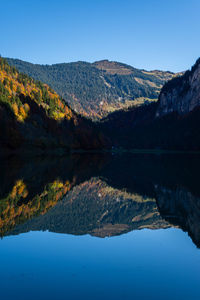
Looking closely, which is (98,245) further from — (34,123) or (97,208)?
(34,123)

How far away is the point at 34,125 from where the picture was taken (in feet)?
372

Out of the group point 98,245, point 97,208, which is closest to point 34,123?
point 97,208

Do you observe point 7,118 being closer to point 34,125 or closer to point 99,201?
point 34,125

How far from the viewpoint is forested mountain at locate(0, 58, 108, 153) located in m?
92.6

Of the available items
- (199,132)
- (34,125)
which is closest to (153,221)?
(34,125)

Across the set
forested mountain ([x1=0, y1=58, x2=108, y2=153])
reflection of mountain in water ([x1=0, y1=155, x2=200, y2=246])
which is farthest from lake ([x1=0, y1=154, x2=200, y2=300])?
forested mountain ([x1=0, y1=58, x2=108, y2=153])

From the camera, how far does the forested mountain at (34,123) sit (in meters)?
92.6

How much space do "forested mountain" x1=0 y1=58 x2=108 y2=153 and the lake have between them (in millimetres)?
69294

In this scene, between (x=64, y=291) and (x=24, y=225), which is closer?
(x=64, y=291)

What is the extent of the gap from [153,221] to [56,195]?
824 cm

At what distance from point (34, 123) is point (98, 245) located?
108 meters

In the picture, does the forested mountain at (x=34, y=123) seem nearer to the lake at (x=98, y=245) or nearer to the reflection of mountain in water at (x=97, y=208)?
the reflection of mountain in water at (x=97, y=208)

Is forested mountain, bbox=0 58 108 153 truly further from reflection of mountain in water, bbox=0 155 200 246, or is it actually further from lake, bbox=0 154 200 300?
lake, bbox=0 154 200 300

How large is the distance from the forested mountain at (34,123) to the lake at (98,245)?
6929 centimetres
